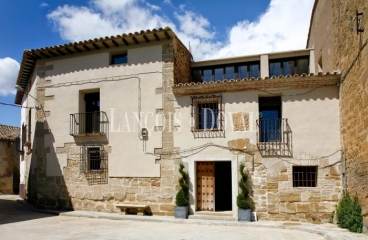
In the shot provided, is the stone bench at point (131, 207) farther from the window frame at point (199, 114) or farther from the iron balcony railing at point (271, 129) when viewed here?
the iron balcony railing at point (271, 129)

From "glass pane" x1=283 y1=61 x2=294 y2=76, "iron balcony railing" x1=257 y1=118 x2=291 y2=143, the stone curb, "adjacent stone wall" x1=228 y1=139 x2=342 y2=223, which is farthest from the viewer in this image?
"glass pane" x1=283 y1=61 x2=294 y2=76

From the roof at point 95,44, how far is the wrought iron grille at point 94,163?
358 cm

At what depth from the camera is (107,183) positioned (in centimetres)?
1088

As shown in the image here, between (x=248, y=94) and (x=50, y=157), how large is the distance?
25.1 feet

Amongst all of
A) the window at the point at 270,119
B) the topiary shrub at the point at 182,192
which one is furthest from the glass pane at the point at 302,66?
the topiary shrub at the point at 182,192

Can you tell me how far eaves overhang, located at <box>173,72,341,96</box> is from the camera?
29.5ft

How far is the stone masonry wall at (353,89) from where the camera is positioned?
683 centimetres

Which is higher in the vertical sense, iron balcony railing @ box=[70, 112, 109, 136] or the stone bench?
iron balcony railing @ box=[70, 112, 109, 136]

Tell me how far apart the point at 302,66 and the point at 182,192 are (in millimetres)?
6936

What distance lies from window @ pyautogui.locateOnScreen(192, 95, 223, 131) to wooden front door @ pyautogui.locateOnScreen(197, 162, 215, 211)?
1.20m

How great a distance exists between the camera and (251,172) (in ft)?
31.0

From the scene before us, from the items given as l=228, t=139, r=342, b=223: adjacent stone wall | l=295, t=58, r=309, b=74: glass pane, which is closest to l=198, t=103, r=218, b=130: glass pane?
l=228, t=139, r=342, b=223: adjacent stone wall

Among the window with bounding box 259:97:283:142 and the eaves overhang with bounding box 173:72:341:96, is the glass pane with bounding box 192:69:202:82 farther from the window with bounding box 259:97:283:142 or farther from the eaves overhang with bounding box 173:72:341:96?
the window with bounding box 259:97:283:142

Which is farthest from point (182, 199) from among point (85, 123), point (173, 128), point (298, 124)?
point (85, 123)
